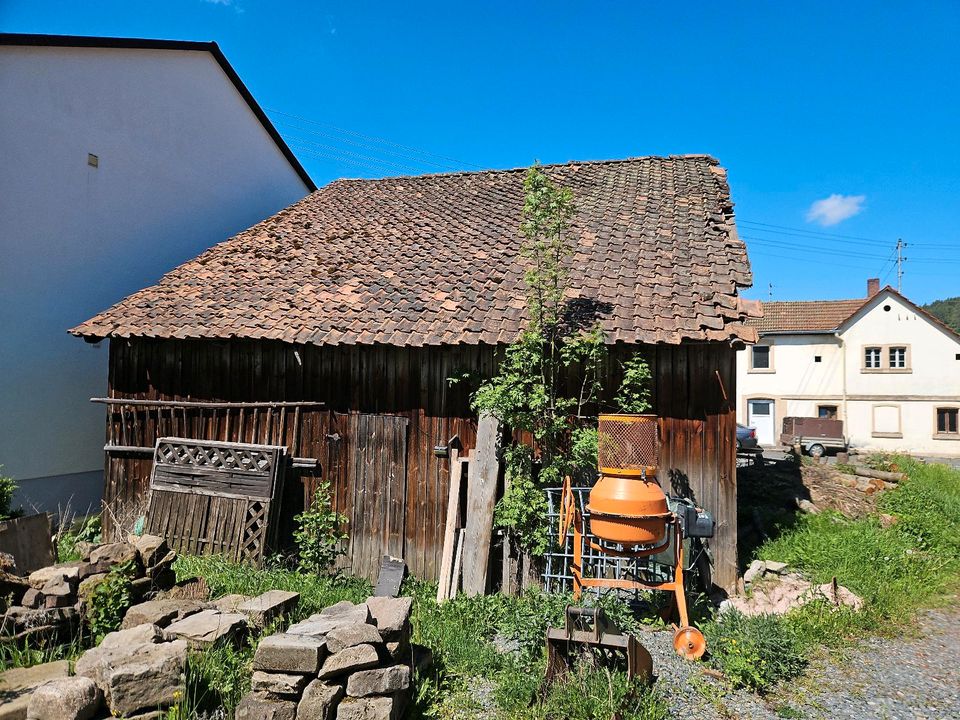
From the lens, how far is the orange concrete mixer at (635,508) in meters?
4.85

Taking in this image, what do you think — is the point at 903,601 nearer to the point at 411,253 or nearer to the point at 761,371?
the point at 411,253

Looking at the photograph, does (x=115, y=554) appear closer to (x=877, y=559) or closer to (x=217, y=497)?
(x=217, y=497)

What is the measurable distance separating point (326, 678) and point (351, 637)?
11.4 inches

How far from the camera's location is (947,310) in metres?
81.9

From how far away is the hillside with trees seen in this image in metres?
76.8

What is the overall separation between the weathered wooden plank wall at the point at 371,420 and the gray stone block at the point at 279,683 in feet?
10.8

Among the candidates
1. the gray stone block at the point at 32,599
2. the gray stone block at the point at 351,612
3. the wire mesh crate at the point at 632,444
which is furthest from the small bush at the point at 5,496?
the wire mesh crate at the point at 632,444

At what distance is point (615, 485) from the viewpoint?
496 cm

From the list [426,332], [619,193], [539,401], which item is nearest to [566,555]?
[539,401]

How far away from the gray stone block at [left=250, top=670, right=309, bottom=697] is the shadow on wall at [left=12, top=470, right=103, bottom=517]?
7.42 metres

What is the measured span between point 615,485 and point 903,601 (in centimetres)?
401

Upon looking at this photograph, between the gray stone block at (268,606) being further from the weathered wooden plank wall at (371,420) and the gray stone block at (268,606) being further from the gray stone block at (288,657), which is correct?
the weathered wooden plank wall at (371,420)

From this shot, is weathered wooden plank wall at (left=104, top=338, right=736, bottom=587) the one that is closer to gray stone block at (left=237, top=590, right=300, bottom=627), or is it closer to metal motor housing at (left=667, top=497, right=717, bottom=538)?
metal motor housing at (left=667, top=497, right=717, bottom=538)

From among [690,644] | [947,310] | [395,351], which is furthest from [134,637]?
[947,310]
